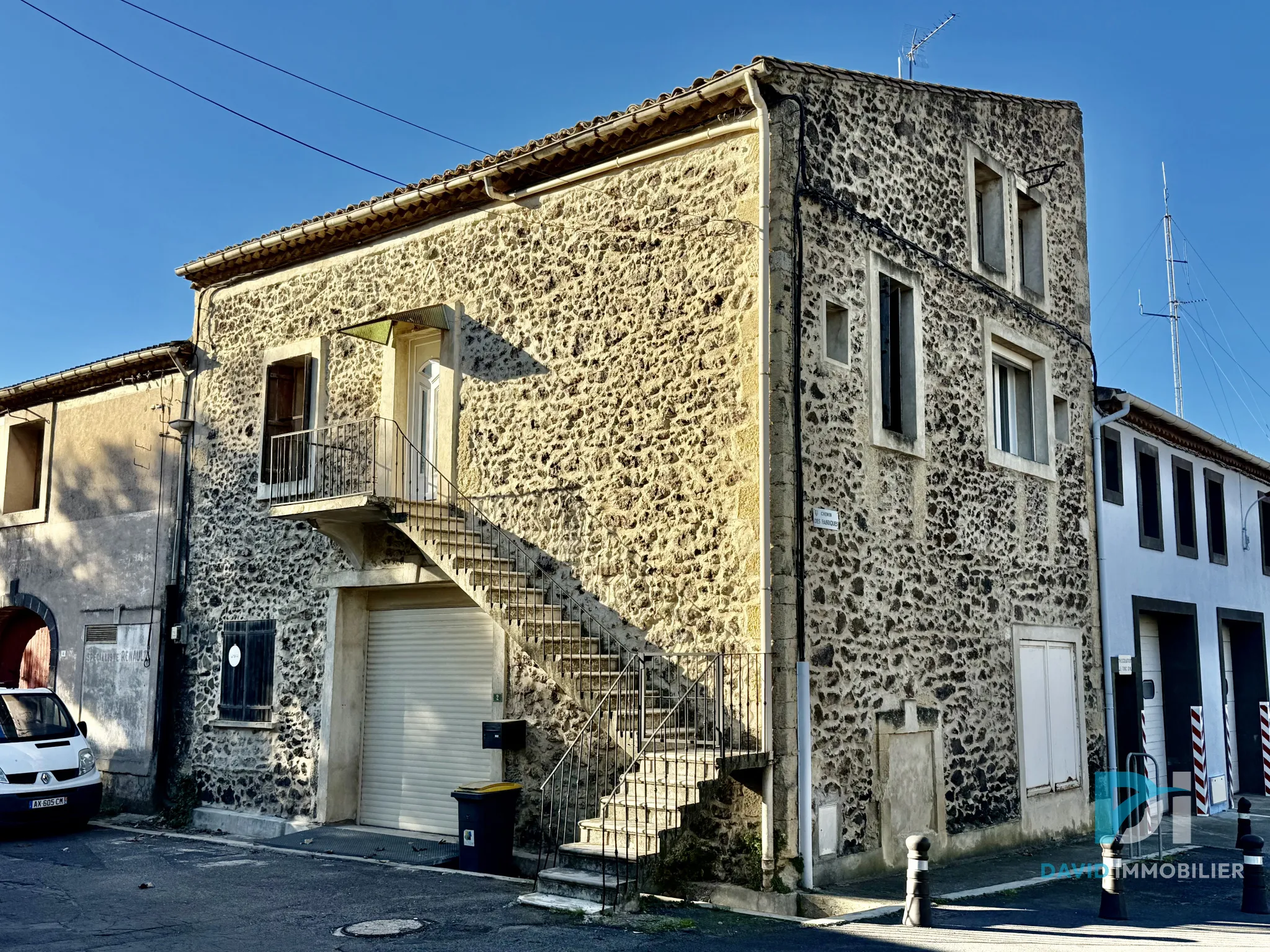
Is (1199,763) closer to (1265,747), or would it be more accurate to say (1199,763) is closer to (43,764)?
(1265,747)

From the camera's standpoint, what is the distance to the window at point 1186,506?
58.5 feet

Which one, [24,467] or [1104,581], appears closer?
[1104,581]

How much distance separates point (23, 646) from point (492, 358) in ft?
36.5

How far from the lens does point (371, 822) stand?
1313cm

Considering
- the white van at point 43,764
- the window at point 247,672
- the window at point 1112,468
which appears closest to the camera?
the white van at point 43,764

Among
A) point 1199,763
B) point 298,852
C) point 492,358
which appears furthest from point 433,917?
point 1199,763

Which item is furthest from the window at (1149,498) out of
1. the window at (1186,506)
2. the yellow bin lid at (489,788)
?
the yellow bin lid at (489,788)

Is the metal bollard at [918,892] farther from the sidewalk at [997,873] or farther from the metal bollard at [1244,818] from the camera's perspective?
the metal bollard at [1244,818]

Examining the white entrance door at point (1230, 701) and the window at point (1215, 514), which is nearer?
the white entrance door at point (1230, 701)

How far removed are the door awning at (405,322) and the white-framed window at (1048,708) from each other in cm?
716

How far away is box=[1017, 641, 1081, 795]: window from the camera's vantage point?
12977 millimetres

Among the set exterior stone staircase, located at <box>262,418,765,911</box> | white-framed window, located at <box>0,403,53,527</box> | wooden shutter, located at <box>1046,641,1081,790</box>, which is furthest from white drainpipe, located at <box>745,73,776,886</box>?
white-framed window, located at <box>0,403,53,527</box>

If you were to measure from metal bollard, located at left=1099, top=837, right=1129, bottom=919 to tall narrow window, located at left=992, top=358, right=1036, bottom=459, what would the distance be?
6070 mm

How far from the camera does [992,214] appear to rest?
13.9 metres
